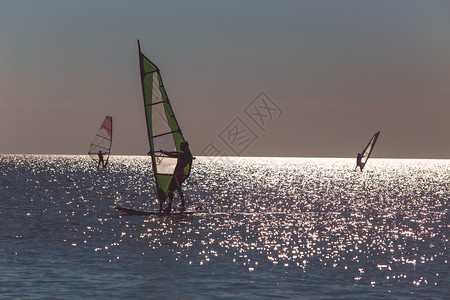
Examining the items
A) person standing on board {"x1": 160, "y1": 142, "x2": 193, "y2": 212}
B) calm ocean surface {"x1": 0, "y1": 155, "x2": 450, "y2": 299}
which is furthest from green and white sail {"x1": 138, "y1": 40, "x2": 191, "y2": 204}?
calm ocean surface {"x1": 0, "y1": 155, "x2": 450, "y2": 299}

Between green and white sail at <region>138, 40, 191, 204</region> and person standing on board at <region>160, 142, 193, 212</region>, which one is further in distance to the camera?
green and white sail at <region>138, 40, 191, 204</region>

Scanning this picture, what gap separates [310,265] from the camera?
16094mm

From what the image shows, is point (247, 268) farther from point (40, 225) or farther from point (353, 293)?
point (40, 225)

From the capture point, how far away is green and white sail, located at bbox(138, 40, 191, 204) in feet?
82.8

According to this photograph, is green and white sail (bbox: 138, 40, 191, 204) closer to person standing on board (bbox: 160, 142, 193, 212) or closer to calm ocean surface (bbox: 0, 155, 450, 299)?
person standing on board (bbox: 160, 142, 193, 212)

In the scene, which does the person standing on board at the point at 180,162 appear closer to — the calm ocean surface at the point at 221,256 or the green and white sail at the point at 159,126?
the green and white sail at the point at 159,126

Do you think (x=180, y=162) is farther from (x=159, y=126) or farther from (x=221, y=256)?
(x=221, y=256)

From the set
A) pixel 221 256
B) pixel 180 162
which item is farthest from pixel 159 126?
pixel 221 256

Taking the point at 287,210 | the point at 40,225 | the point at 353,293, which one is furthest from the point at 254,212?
the point at 353,293

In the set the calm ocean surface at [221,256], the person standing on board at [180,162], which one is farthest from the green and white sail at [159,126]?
the calm ocean surface at [221,256]

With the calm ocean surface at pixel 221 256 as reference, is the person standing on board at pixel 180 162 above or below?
above

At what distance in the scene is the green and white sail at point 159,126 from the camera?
82.8ft

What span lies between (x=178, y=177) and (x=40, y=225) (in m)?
5.52

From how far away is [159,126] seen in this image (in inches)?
1003
